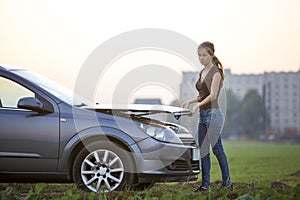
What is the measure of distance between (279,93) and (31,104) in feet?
526

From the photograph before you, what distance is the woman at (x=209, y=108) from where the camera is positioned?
8852mm

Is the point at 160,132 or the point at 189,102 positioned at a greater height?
the point at 189,102

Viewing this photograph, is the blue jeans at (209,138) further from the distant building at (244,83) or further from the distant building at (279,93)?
the distant building at (244,83)

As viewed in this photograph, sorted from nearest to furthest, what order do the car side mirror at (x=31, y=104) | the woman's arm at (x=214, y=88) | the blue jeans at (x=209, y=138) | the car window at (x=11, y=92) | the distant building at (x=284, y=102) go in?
1. the car side mirror at (x=31, y=104)
2. the car window at (x=11, y=92)
3. the woman's arm at (x=214, y=88)
4. the blue jeans at (x=209, y=138)
5. the distant building at (x=284, y=102)

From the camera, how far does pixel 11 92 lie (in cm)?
857

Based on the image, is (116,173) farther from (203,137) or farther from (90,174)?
(203,137)

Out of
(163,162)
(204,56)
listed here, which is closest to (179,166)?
(163,162)

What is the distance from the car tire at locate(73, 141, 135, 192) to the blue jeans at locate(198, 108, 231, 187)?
1.20m

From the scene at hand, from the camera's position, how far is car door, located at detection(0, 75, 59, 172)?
820 cm

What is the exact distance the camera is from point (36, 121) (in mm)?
8203

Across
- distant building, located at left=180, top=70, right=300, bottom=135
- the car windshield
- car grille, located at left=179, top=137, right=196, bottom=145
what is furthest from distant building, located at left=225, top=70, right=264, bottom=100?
car grille, located at left=179, top=137, right=196, bottom=145

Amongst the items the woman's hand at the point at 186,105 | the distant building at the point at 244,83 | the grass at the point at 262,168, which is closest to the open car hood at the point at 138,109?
the woman's hand at the point at 186,105

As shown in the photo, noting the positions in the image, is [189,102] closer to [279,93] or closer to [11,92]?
[11,92]

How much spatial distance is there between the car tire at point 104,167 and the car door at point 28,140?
1.05 feet
